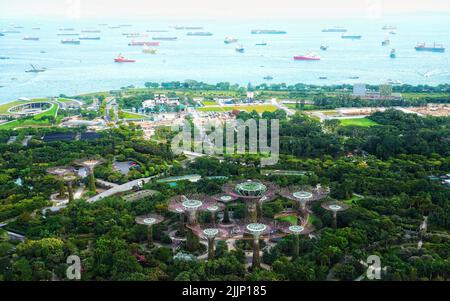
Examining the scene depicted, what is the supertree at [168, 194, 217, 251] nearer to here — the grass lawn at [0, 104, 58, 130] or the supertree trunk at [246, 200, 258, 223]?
the supertree trunk at [246, 200, 258, 223]

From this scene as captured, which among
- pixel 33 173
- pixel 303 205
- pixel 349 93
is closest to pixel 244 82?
pixel 349 93

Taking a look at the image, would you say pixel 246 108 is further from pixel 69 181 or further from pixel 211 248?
pixel 211 248

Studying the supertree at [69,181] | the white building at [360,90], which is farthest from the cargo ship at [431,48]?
the supertree at [69,181]

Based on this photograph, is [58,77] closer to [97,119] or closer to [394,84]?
[97,119]

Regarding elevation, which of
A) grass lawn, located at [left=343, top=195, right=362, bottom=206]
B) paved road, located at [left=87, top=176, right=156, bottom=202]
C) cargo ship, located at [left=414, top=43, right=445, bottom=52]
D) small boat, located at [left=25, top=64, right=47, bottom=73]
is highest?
cargo ship, located at [left=414, top=43, right=445, bottom=52]

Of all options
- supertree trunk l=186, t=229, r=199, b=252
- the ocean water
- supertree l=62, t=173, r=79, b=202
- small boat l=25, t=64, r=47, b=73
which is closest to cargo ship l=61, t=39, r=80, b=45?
the ocean water

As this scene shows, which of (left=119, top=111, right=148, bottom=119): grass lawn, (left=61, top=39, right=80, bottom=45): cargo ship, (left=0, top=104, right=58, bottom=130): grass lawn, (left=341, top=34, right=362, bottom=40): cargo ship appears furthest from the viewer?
(left=341, top=34, right=362, bottom=40): cargo ship

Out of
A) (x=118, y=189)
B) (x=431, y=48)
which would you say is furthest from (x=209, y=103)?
(x=431, y=48)

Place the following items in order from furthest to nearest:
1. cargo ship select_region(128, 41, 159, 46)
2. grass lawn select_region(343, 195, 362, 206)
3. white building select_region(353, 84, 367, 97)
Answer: cargo ship select_region(128, 41, 159, 46) < white building select_region(353, 84, 367, 97) < grass lawn select_region(343, 195, 362, 206)

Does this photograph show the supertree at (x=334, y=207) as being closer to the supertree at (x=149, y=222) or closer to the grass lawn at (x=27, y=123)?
Answer: the supertree at (x=149, y=222)
